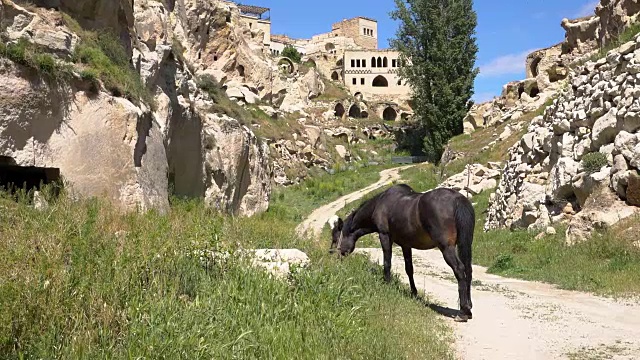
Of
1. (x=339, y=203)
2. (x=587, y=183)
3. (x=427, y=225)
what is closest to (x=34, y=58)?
(x=427, y=225)

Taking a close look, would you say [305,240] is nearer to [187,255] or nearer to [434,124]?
[187,255]

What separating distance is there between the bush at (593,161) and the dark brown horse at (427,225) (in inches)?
293

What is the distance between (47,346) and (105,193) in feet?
21.0

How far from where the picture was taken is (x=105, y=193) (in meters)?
9.89

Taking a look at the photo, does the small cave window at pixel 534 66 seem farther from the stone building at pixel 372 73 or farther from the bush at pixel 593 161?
the stone building at pixel 372 73

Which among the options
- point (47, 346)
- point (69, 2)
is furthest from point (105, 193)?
point (47, 346)

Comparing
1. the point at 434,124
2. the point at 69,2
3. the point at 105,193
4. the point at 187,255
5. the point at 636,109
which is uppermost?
the point at 434,124

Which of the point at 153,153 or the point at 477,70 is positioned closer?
the point at 153,153

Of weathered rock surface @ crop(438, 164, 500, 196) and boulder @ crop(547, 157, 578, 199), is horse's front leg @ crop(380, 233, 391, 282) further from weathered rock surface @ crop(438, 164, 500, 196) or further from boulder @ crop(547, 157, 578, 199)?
weathered rock surface @ crop(438, 164, 500, 196)

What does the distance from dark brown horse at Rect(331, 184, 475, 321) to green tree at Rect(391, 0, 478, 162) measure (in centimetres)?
3812

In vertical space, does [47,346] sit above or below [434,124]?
below

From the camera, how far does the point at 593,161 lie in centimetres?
1467

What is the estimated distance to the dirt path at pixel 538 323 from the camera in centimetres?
622

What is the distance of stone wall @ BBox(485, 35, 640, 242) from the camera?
527 inches
